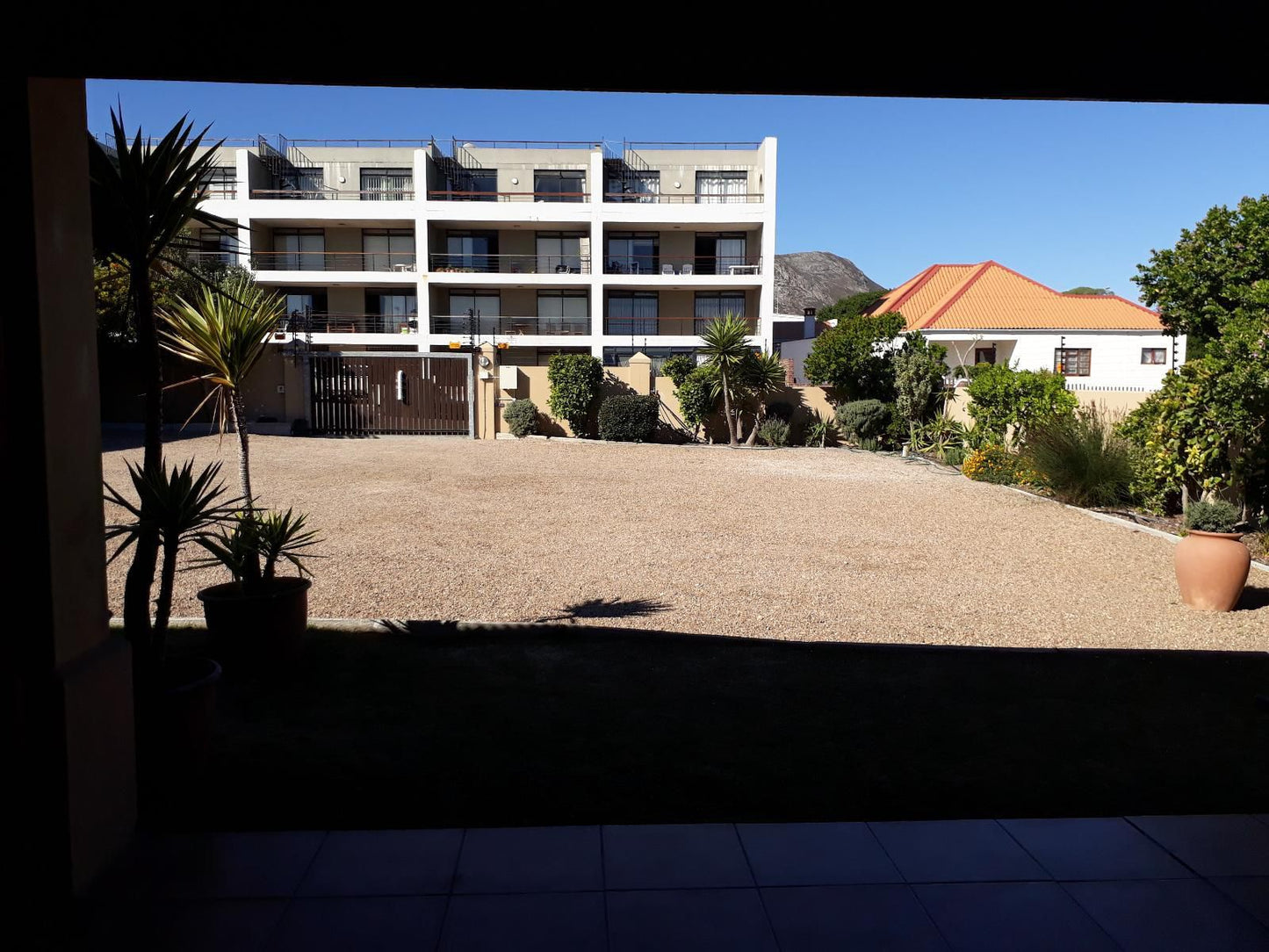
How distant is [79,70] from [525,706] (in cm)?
372

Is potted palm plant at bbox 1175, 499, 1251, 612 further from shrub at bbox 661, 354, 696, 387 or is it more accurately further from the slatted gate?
the slatted gate

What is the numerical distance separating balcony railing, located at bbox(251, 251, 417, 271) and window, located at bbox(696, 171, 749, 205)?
12626 mm

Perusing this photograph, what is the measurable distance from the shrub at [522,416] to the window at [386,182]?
19.3 metres

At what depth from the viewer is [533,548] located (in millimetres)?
10102

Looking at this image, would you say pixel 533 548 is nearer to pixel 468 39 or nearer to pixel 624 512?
pixel 624 512

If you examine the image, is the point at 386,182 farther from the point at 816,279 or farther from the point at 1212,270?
the point at 816,279

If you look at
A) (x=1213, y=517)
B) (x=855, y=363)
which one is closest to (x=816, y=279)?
(x=855, y=363)

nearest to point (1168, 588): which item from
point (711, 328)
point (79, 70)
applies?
point (79, 70)

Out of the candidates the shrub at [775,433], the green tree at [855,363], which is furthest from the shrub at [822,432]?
the shrub at [775,433]

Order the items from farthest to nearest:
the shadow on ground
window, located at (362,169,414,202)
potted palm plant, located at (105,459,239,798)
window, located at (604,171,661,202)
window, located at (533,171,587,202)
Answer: window, located at (604,171,661,202), window, located at (533,171,587,202), window, located at (362,169,414,202), the shadow on ground, potted palm plant, located at (105,459,239,798)

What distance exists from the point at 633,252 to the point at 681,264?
2019 millimetres

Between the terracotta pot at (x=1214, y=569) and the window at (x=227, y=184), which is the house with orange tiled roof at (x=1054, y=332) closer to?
the window at (x=227, y=184)

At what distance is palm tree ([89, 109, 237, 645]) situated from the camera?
4.10m

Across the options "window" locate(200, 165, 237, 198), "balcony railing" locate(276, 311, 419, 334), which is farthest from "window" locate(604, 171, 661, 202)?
"window" locate(200, 165, 237, 198)
